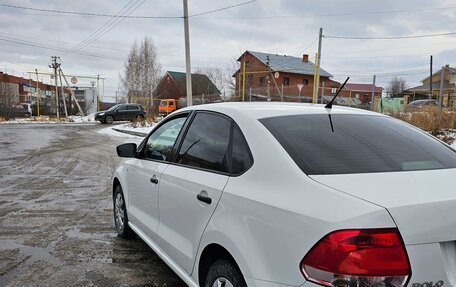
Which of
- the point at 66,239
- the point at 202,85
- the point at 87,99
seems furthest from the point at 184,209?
the point at 87,99

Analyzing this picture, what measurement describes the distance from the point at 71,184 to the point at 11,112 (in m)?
42.3

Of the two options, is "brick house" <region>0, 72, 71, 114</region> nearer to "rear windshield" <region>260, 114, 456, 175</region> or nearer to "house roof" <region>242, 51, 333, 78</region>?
"house roof" <region>242, 51, 333, 78</region>

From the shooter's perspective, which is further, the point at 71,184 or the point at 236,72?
the point at 236,72

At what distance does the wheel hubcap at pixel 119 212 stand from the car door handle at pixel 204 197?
7.73 ft

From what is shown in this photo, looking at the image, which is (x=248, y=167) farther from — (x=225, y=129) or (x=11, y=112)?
(x=11, y=112)

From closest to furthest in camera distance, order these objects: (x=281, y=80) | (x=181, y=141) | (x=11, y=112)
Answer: (x=181, y=141)
(x=11, y=112)
(x=281, y=80)

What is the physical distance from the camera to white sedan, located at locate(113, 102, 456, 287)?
5.84ft

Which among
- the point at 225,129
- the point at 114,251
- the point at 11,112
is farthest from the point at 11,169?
the point at 11,112

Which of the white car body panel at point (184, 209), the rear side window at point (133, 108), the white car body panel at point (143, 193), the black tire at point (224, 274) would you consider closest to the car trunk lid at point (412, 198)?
the black tire at point (224, 274)

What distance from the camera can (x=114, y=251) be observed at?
452 centimetres

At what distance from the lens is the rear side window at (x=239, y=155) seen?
254cm

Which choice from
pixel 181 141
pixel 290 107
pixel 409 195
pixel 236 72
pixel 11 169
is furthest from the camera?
pixel 236 72

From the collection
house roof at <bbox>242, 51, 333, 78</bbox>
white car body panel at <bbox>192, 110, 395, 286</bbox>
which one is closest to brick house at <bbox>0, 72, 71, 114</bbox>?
house roof at <bbox>242, 51, 333, 78</bbox>

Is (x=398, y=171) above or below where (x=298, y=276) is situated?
above
